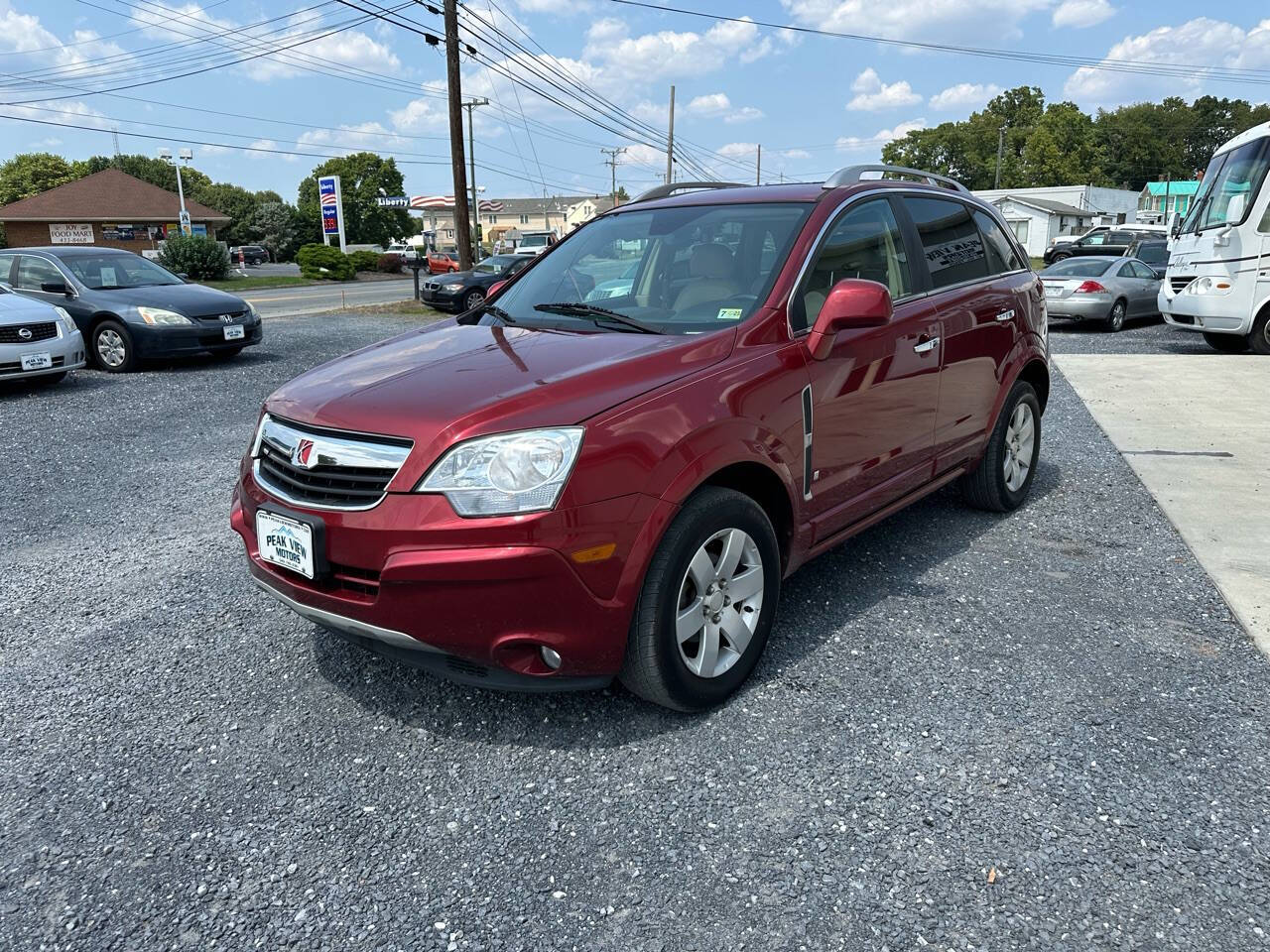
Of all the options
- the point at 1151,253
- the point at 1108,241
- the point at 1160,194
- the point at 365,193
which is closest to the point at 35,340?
the point at 1151,253

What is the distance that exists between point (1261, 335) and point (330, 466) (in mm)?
13373

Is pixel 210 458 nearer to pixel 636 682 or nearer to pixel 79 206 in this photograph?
pixel 636 682

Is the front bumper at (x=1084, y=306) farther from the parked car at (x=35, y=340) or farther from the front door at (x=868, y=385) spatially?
the parked car at (x=35, y=340)

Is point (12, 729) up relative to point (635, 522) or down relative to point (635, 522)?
down

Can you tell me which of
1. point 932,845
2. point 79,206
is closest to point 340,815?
point 932,845

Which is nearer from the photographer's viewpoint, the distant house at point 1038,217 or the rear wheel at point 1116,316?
the rear wheel at point 1116,316

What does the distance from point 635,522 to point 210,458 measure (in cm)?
525

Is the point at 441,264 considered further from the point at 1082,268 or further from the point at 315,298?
the point at 1082,268

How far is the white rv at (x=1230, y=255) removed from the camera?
1162 centimetres

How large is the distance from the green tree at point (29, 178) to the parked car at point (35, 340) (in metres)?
82.5

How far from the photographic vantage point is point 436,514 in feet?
8.55

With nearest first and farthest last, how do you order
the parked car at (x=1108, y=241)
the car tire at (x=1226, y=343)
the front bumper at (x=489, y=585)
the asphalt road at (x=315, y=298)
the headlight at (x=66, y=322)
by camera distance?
the front bumper at (x=489, y=585)
the headlight at (x=66, y=322)
the car tire at (x=1226, y=343)
the asphalt road at (x=315, y=298)
the parked car at (x=1108, y=241)

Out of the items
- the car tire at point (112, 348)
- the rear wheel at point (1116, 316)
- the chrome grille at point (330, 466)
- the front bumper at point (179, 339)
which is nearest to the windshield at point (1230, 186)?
the rear wheel at point (1116, 316)

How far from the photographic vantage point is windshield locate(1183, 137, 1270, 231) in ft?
37.9
